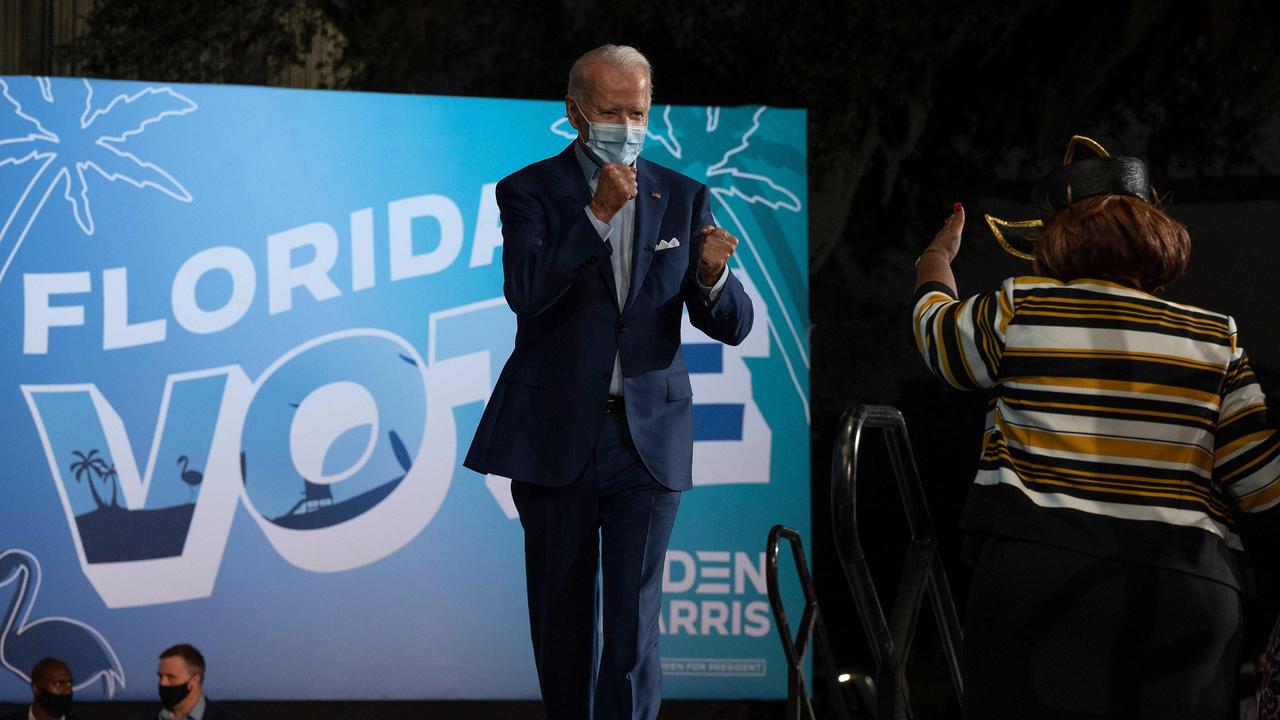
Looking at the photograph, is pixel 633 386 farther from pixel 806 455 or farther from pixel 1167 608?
pixel 806 455

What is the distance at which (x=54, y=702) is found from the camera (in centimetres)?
392

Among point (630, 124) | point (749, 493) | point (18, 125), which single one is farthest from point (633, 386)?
point (18, 125)

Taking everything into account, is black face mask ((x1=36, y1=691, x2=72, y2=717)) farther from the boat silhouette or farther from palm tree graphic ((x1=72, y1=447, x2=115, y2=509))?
the boat silhouette

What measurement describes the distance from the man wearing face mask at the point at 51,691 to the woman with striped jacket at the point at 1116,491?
3.16 metres

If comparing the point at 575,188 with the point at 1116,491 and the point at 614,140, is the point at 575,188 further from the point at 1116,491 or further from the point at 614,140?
the point at 1116,491

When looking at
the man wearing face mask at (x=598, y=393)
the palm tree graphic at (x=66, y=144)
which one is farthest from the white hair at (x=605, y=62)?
the palm tree graphic at (x=66, y=144)

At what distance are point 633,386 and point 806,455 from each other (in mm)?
2101

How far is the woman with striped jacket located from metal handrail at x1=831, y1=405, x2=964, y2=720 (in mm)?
310

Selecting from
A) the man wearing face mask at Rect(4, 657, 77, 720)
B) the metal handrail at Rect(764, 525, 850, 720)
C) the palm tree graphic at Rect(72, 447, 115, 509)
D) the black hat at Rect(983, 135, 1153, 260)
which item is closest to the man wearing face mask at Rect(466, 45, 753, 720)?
the metal handrail at Rect(764, 525, 850, 720)

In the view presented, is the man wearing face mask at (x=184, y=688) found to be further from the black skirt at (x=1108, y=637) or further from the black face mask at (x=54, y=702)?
the black skirt at (x=1108, y=637)

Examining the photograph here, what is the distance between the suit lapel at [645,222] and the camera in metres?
2.30

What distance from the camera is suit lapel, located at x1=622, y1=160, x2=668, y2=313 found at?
7.55 feet

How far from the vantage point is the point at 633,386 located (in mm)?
2271

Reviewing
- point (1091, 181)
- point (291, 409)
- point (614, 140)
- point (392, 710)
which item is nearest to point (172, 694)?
point (392, 710)
